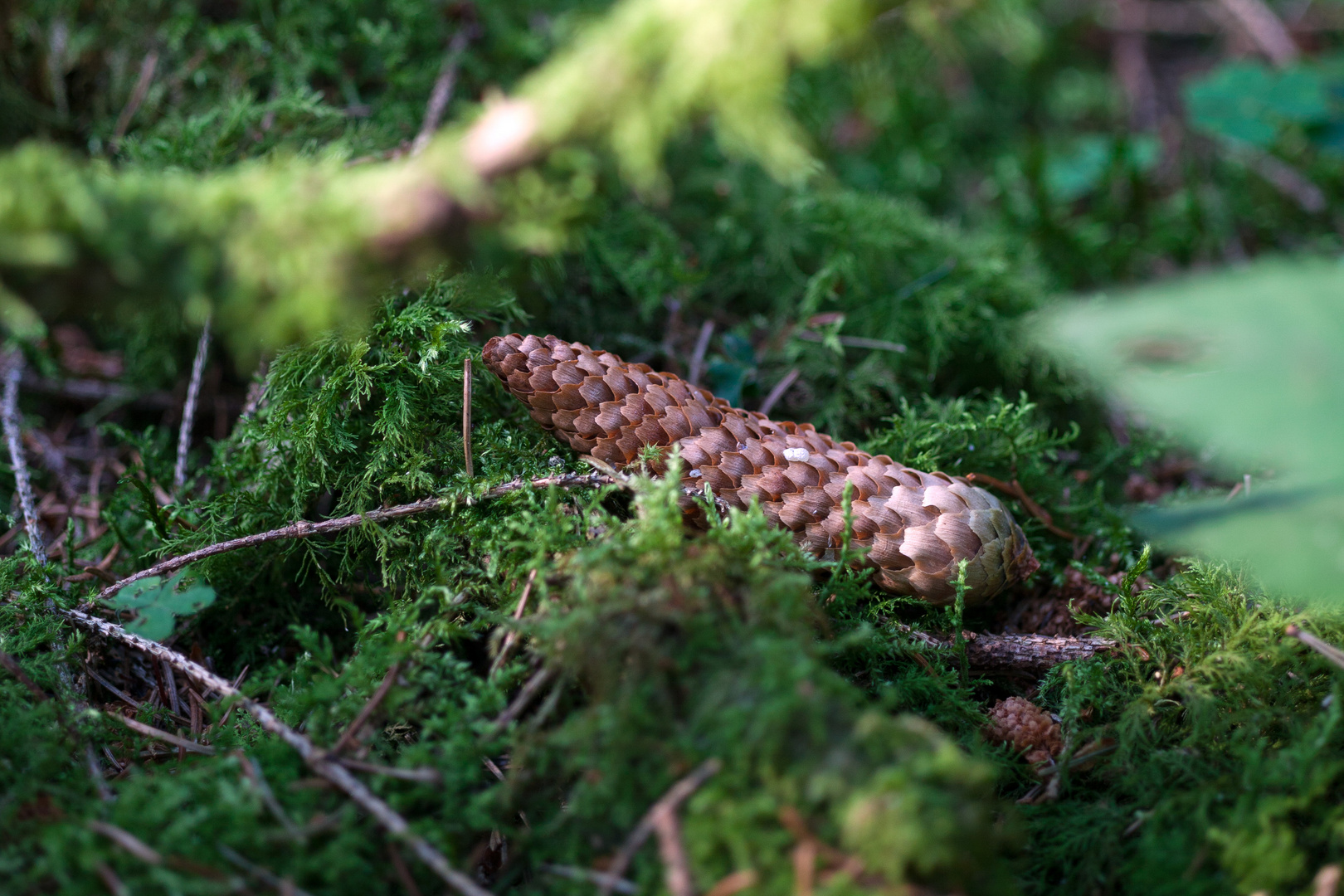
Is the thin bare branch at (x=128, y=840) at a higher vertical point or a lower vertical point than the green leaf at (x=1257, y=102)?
lower

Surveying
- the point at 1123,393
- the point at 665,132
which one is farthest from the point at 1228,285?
the point at 665,132

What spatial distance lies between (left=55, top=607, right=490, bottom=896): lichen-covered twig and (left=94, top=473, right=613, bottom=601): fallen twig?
0.45 ft

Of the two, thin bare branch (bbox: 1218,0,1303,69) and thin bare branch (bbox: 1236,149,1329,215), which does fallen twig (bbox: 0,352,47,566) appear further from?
thin bare branch (bbox: 1218,0,1303,69)

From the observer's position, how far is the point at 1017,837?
1354 millimetres

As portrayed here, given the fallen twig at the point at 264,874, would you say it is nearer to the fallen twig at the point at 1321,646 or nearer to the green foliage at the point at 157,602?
the green foliage at the point at 157,602

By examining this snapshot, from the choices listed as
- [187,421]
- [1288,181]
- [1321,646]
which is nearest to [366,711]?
[187,421]

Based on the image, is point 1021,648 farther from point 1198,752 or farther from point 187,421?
point 187,421

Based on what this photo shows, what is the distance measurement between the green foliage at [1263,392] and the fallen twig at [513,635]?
113 centimetres

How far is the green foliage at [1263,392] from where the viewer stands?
4.56ft

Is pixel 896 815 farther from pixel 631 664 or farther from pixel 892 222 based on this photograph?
pixel 892 222

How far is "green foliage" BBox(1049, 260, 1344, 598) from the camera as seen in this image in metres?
1.39

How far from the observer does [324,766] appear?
1387 mm

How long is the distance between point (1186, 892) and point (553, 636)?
1.08 metres

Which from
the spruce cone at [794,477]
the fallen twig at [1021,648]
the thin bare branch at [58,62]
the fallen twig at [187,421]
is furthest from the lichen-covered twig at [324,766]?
the thin bare branch at [58,62]
